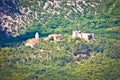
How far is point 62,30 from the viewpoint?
20.7 m

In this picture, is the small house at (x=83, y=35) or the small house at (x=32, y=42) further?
the small house at (x=83, y=35)

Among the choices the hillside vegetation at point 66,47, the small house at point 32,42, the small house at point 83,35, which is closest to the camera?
the hillside vegetation at point 66,47

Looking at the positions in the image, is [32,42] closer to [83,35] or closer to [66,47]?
[66,47]

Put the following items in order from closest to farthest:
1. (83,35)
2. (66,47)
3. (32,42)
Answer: (66,47)
(32,42)
(83,35)

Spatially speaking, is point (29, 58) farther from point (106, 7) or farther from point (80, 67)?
point (106, 7)

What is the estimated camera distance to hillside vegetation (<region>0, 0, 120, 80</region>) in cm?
1900

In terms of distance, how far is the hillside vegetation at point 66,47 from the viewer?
19000 mm

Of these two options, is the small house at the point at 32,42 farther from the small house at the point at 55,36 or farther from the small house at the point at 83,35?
the small house at the point at 83,35

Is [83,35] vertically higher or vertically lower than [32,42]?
higher

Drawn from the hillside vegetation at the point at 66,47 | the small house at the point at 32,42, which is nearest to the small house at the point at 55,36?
the hillside vegetation at the point at 66,47

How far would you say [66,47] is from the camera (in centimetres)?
1970

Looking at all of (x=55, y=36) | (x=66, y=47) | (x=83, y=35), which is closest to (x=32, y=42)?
(x=55, y=36)

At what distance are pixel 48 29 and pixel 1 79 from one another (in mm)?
3053

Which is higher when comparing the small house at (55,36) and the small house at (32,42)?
the small house at (55,36)
